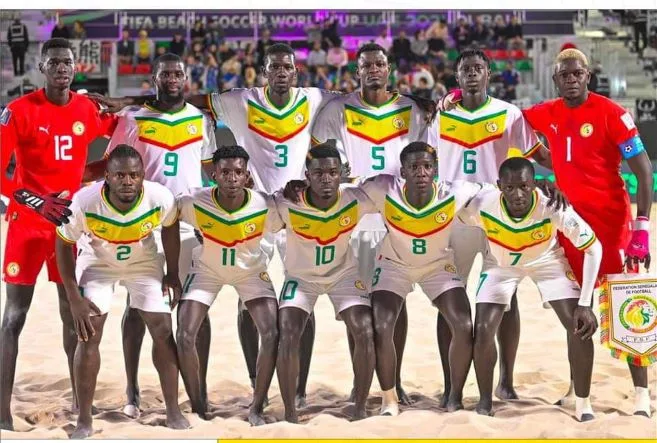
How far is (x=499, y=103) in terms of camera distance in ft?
20.9

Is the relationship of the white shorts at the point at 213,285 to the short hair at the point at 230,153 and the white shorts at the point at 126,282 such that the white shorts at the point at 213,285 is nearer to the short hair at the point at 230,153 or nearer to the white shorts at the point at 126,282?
the white shorts at the point at 126,282

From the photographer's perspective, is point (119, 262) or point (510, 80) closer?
point (119, 262)

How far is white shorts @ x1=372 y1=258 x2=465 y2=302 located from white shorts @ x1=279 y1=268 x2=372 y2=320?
4.6 inches

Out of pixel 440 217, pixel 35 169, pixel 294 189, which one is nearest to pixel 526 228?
pixel 440 217

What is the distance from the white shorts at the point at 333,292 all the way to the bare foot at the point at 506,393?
1.22 m

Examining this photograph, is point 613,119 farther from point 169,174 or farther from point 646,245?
point 169,174

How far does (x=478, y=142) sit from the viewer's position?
20.8 feet

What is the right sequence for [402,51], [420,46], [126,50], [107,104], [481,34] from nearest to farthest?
[107,104]
[402,51]
[126,50]
[420,46]
[481,34]

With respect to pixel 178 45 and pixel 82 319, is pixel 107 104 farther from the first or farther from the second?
pixel 178 45

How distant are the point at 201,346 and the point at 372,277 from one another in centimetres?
111

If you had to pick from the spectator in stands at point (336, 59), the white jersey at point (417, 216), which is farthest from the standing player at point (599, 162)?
the spectator in stands at point (336, 59)

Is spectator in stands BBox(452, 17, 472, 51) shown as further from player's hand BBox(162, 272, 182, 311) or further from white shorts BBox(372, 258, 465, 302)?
player's hand BBox(162, 272, 182, 311)

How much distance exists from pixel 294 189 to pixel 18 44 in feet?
47.9
